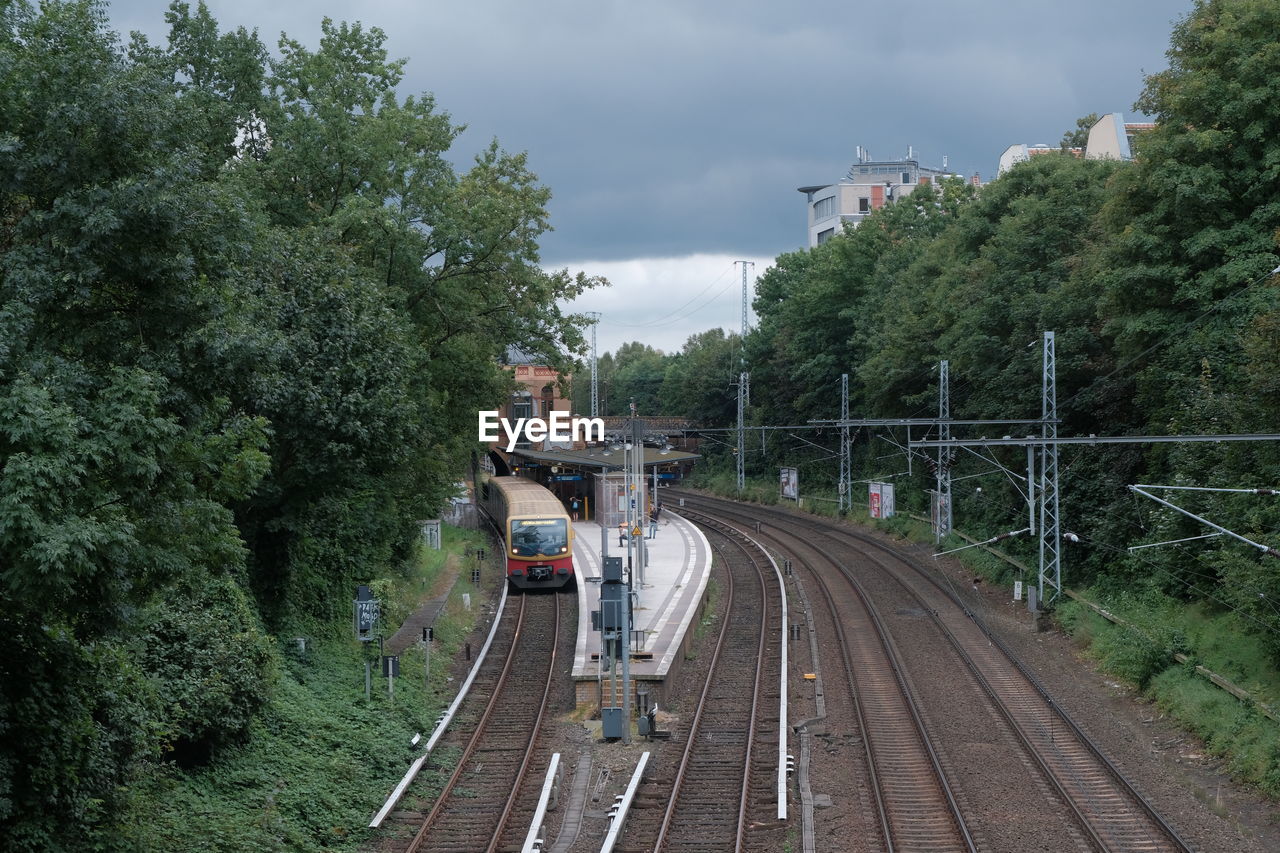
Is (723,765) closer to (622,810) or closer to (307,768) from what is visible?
(622,810)

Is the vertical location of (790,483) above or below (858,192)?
below

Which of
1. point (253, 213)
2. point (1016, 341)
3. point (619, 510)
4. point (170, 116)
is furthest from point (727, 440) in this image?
point (170, 116)

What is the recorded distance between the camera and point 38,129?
31.8ft

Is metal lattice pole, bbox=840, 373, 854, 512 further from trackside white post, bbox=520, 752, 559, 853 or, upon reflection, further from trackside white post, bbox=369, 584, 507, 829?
trackside white post, bbox=520, 752, 559, 853

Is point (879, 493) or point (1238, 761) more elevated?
point (879, 493)

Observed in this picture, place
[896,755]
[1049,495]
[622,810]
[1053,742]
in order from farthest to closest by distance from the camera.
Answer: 1. [1049,495]
2. [1053,742]
3. [896,755]
4. [622,810]

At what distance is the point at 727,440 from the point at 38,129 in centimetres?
6799

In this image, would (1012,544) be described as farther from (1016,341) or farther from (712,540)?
(712,540)

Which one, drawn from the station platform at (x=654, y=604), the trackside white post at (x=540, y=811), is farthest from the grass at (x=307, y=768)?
the station platform at (x=654, y=604)

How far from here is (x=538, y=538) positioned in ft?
105

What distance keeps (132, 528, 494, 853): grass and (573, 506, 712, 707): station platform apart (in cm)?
303

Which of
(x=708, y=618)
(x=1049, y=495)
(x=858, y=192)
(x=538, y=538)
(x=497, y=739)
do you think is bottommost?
(x=497, y=739)

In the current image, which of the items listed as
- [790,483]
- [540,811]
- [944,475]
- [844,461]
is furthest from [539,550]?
[790,483]

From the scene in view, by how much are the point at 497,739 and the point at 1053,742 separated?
9.07 metres
